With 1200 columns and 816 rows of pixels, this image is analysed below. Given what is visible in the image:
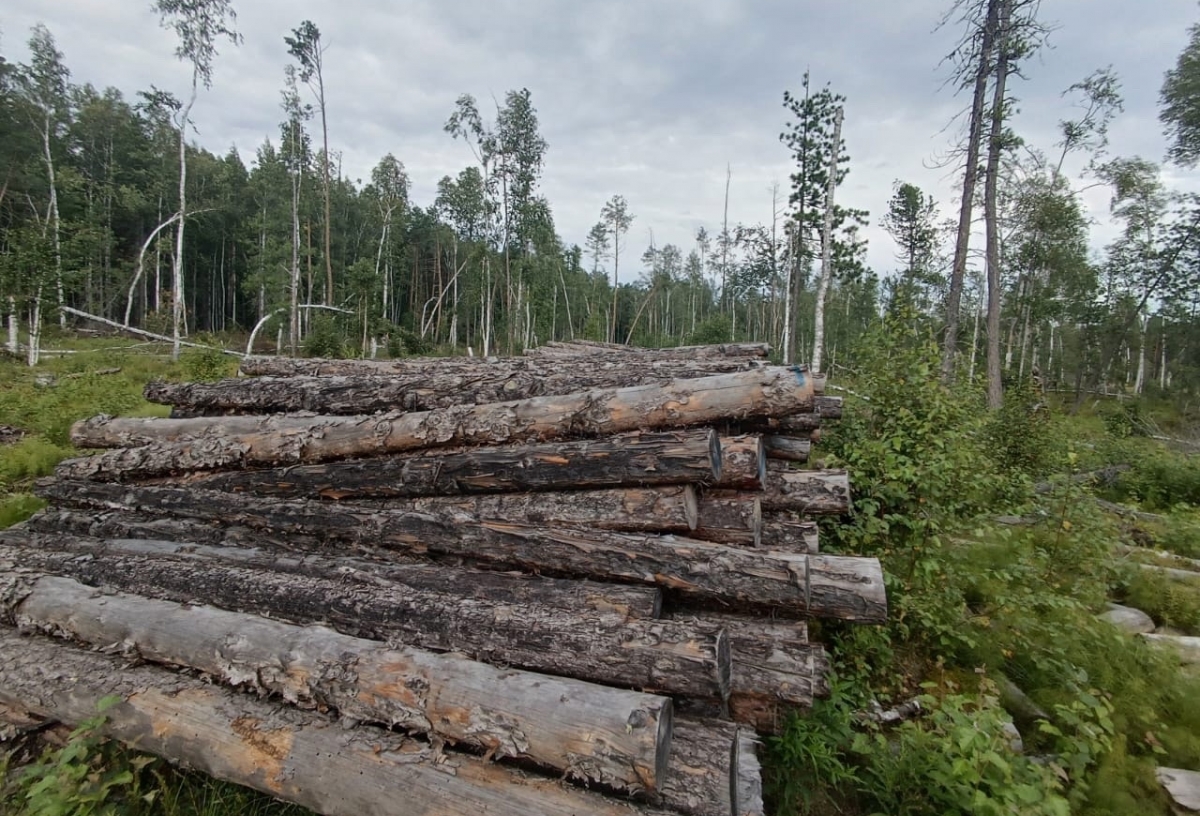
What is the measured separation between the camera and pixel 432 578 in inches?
113

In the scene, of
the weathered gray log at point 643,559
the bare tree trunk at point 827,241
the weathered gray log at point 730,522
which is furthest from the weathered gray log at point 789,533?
the bare tree trunk at point 827,241

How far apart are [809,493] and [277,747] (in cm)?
341

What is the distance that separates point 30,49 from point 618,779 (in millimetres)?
36794

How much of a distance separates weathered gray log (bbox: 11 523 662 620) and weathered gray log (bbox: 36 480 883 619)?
0.32 ft

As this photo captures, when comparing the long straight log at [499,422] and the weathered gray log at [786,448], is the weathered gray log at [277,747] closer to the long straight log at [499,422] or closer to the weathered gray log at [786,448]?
the long straight log at [499,422]

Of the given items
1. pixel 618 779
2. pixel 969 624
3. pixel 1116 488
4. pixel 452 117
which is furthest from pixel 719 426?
pixel 452 117

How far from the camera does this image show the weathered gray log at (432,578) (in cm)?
257

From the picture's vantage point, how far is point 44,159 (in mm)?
24359

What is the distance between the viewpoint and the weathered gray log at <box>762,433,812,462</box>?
433 cm

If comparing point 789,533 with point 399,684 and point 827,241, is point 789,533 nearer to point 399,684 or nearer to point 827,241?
point 399,684

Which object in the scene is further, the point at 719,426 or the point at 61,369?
the point at 61,369

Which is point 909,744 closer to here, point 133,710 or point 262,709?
point 262,709

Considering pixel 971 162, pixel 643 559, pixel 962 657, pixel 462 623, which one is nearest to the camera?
pixel 462 623

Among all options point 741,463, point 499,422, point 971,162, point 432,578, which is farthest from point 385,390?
point 971,162
